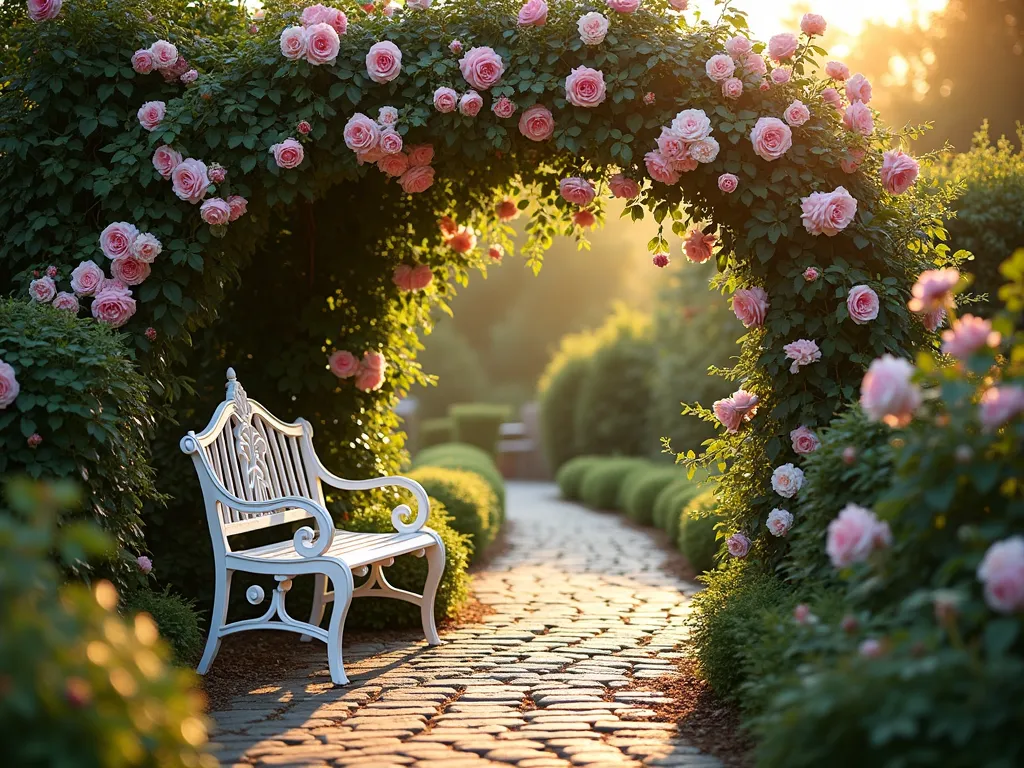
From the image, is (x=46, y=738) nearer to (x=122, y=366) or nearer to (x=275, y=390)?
(x=122, y=366)

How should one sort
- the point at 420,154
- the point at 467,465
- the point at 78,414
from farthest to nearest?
the point at 467,465, the point at 420,154, the point at 78,414

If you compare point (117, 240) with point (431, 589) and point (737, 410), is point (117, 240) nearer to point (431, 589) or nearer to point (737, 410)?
point (431, 589)

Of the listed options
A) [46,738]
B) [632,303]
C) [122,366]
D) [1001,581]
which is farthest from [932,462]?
[632,303]

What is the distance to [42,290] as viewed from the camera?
4434 millimetres

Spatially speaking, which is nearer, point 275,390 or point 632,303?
point 275,390

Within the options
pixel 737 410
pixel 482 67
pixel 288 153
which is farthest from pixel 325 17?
pixel 737 410

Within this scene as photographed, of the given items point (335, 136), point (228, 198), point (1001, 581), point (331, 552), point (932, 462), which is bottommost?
point (331, 552)

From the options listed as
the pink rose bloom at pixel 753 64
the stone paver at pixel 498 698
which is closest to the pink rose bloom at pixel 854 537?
the stone paver at pixel 498 698

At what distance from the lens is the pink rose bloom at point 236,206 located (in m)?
4.57

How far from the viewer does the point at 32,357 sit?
3.74 m

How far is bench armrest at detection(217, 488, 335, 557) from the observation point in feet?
14.1

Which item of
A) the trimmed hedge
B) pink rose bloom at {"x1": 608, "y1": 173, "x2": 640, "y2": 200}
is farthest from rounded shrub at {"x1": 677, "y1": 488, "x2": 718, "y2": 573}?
the trimmed hedge

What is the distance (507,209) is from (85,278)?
2.53 metres

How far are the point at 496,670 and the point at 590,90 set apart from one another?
2.53 metres
